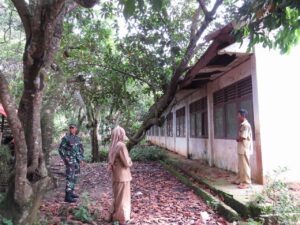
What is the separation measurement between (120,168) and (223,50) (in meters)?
3.59

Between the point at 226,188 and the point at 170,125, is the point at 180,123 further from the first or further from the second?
the point at 226,188

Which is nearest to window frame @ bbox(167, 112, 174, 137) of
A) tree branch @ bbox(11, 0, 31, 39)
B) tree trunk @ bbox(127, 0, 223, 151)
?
tree trunk @ bbox(127, 0, 223, 151)

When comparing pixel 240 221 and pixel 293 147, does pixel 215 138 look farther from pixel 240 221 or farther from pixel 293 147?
pixel 240 221

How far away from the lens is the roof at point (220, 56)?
744 cm

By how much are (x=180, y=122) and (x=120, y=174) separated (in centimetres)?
1323

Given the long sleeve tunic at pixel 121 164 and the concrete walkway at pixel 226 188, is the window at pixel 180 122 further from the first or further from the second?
the long sleeve tunic at pixel 121 164

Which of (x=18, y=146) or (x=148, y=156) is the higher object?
(x=18, y=146)

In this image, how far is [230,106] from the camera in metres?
10.3

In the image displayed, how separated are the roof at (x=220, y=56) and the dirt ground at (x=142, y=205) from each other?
127 inches

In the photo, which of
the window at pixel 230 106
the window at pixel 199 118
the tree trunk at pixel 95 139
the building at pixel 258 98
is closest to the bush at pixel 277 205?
the building at pixel 258 98

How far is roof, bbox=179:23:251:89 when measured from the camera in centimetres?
744

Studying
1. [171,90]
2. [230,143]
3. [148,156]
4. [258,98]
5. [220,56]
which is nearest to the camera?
[258,98]

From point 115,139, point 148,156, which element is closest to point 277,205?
point 115,139

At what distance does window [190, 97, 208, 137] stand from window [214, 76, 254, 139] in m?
1.53
